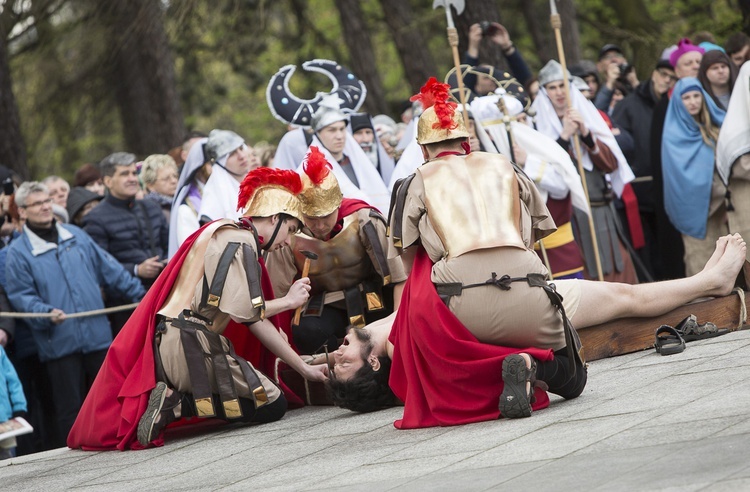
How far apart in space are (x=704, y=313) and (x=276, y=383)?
259 cm

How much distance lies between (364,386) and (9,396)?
2524 millimetres

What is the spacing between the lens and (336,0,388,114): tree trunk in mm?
16594

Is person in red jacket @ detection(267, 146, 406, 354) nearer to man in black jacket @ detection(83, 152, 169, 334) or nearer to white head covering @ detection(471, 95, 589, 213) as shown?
man in black jacket @ detection(83, 152, 169, 334)

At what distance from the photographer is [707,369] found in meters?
6.04

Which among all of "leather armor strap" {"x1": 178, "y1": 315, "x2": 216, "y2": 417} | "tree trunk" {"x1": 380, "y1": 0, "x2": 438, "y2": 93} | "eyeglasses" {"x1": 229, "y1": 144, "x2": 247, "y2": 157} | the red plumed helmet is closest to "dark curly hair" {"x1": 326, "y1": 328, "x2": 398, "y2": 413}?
"leather armor strap" {"x1": 178, "y1": 315, "x2": 216, "y2": 417}

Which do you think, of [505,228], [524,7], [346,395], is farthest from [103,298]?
[524,7]

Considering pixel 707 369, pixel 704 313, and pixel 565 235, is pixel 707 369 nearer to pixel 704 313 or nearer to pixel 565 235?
pixel 704 313

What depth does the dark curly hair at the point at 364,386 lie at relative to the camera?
6.66 m

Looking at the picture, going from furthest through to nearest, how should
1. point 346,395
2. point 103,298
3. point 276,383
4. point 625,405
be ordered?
1. point 103,298
2. point 276,383
3. point 346,395
4. point 625,405

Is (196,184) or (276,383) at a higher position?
(196,184)

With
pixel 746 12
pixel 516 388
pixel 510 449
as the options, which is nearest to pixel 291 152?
pixel 516 388

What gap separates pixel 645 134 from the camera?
11.3 meters

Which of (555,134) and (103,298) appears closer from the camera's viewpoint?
(103,298)

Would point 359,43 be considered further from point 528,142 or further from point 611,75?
point 528,142
